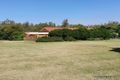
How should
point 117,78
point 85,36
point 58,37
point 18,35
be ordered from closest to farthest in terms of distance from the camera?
point 117,78 → point 58,37 → point 85,36 → point 18,35

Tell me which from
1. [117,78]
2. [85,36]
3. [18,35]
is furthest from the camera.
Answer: [18,35]

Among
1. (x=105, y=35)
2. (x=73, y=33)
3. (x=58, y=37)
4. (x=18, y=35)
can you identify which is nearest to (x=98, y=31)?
(x=105, y=35)

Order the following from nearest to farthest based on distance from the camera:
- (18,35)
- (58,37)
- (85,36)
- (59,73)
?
(59,73) → (58,37) → (85,36) → (18,35)

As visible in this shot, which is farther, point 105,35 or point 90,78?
point 105,35

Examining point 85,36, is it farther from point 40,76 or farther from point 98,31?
point 40,76

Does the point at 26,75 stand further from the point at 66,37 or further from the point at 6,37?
the point at 6,37

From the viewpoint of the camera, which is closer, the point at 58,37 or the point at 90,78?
the point at 90,78

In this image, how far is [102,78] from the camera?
45.2 feet

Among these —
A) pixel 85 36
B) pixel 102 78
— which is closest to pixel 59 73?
pixel 102 78

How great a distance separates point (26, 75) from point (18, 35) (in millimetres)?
61518

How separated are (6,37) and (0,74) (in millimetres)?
64073

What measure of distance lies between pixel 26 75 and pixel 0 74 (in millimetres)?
1386

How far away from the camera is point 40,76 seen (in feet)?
47.5

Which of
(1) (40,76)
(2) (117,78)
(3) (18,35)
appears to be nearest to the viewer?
(2) (117,78)
